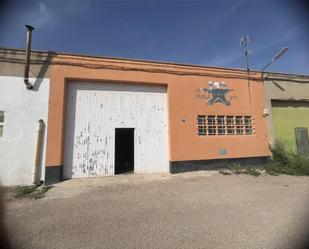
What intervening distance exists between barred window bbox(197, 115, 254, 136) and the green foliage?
164cm

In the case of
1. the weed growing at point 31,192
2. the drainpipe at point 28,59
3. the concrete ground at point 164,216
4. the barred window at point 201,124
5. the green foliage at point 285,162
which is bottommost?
the concrete ground at point 164,216

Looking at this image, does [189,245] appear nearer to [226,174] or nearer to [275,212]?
[275,212]

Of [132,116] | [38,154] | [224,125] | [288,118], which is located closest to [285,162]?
[288,118]

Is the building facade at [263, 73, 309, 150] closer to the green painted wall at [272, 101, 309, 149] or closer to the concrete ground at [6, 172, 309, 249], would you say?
the green painted wall at [272, 101, 309, 149]

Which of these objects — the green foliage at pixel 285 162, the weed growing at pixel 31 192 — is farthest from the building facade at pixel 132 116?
the weed growing at pixel 31 192

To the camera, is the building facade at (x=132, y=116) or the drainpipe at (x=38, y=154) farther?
the building facade at (x=132, y=116)

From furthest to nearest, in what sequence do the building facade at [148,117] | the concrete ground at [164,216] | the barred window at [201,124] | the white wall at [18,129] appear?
the barred window at [201,124]
the building facade at [148,117]
the white wall at [18,129]
the concrete ground at [164,216]

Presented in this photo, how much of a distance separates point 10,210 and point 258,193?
7.07m

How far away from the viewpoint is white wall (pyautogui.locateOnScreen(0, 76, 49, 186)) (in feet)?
24.1

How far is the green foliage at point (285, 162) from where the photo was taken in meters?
8.95

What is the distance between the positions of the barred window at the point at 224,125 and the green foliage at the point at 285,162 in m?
1.64

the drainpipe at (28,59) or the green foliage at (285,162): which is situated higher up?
the drainpipe at (28,59)

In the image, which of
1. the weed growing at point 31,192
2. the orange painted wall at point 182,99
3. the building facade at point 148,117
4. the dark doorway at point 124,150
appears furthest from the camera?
the dark doorway at point 124,150

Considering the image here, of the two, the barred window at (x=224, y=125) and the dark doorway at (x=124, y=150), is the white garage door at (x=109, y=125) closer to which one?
the dark doorway at (x=124, y=150)
